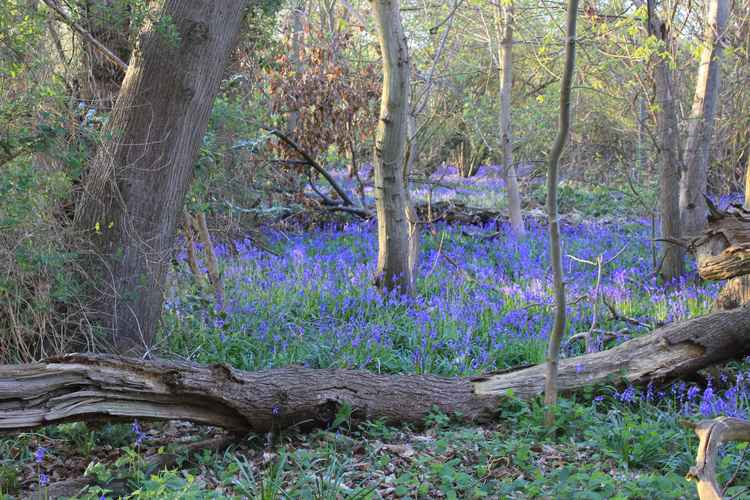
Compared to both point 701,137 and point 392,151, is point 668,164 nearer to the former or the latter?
point 701,137

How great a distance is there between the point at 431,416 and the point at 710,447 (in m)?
1.81

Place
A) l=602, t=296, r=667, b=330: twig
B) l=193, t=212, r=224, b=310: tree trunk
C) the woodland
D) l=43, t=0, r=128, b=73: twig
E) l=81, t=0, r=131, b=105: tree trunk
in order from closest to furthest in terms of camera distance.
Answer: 1. the woodland
2. l=43, t=0, r=128, b=73: twig
3. l=81, t=0, r=131, b=105: tree trunk
4. l=602, t=296, r=667, b=330: twig
5. l=193, t=212, r=224, b=310: tree trunk

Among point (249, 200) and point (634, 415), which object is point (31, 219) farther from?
point (249, 200)

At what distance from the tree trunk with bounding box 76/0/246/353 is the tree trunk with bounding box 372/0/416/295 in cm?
194

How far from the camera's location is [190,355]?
214 inches

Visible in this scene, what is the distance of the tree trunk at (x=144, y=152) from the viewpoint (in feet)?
16.2

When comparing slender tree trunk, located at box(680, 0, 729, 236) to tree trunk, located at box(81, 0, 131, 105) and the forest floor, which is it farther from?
tree trunk, located at box(81, 0, 131, 105)

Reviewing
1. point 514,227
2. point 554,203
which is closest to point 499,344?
point 554,203

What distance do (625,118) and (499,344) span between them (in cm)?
1073

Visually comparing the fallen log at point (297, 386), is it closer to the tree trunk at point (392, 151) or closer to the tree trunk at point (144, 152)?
the tree trunk at point (144, 152)

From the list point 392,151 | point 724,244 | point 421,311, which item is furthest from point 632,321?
point 392,151

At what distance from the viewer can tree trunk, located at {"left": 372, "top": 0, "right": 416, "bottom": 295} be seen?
6730mm

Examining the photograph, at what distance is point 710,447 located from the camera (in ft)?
9.31

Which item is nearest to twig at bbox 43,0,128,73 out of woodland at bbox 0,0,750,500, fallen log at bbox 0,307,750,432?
woodland at bbox 0,0,750,500
